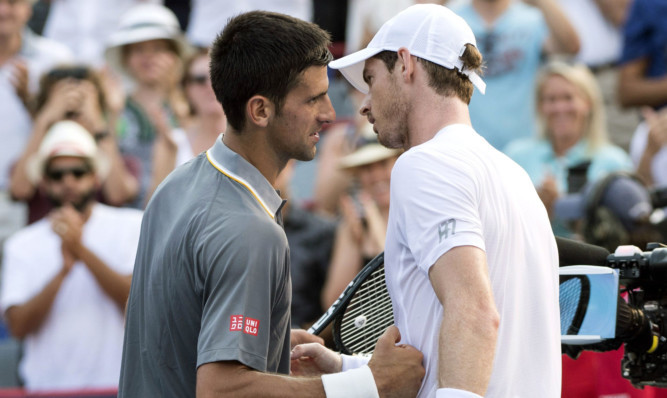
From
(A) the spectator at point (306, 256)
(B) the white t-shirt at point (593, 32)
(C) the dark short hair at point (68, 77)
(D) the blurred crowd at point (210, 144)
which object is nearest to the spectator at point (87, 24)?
(D) the blurred crowd at point (210, 144)

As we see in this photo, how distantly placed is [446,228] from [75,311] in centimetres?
381

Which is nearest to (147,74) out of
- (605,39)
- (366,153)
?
(366,153)

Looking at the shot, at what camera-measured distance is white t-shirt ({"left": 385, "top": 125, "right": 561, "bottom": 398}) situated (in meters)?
2.64

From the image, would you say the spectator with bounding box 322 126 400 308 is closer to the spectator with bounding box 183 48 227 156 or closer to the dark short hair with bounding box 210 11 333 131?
the spectator with bounding box 183 48 227 156

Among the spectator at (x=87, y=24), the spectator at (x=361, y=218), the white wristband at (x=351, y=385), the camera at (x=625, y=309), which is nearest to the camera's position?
the white wristband at (x=351, y=385)

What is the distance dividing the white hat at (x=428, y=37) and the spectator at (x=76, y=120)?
4219 millimetres

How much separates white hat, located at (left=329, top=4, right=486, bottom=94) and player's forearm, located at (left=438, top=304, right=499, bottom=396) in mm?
740

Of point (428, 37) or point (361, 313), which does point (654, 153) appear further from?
point (428, 37)

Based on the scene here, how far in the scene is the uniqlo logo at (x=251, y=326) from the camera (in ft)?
8.61

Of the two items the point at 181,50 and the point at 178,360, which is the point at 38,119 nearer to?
the point at 181,50

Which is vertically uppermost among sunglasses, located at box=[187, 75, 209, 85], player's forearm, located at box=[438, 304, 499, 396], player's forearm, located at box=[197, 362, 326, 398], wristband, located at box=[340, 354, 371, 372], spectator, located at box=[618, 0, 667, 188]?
spectator, located at box=[618, 0, 667, 188]

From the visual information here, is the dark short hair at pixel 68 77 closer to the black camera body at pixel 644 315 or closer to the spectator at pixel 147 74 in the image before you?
the spectator at pixel 147 74

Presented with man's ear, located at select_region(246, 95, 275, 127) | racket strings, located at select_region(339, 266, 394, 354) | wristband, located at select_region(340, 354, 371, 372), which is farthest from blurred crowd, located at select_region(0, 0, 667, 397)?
man's ear, located at select_region(246, 95, 275, 127)

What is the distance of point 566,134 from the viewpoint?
6625 millimetres
